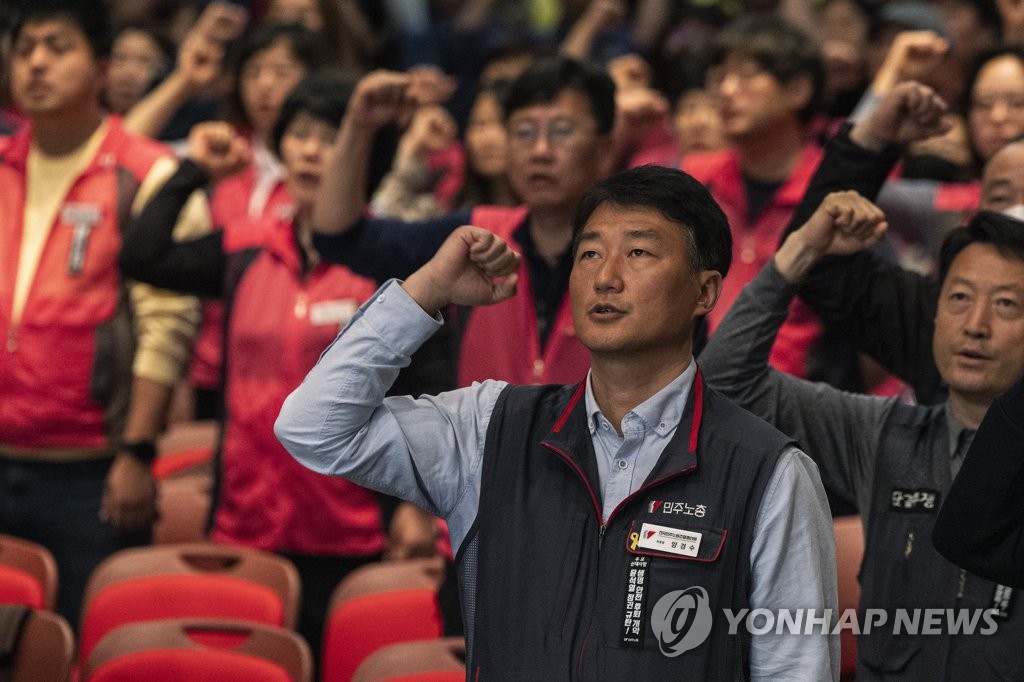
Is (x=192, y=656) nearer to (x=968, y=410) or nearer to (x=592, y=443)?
(x=592, y=443)

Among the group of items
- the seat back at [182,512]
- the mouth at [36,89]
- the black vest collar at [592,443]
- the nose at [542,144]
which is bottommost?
the seat back at [182,512]

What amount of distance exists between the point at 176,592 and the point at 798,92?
2.17m

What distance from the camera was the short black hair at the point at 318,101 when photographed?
387cm

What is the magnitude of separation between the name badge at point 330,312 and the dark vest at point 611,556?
1704mm

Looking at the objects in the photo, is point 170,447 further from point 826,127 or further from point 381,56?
point 381,56

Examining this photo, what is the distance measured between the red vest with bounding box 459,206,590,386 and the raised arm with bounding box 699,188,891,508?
0.54 meters

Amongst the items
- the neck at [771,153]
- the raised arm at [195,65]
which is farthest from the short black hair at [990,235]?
the raised arm at [195,65]

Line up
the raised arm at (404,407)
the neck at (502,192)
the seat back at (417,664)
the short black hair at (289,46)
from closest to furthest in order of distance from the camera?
the raised arm at (404,407)
the seat back at (417,664)
the short black hair at (289,46)
the neck at (502,192)

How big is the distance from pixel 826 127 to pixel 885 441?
306cm

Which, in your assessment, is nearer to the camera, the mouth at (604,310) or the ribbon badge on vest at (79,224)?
the mouth at (604,310)

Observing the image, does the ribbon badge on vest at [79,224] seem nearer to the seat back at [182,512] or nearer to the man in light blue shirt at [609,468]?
the seat back at [182,512]

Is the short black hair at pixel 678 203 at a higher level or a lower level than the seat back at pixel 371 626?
higher

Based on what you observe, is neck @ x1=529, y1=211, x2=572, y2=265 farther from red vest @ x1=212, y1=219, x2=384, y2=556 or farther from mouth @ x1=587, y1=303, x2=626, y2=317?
mouth @ x1=587, y1=303, x2=626, y2=317

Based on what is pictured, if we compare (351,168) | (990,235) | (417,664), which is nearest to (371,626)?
(417,664)
